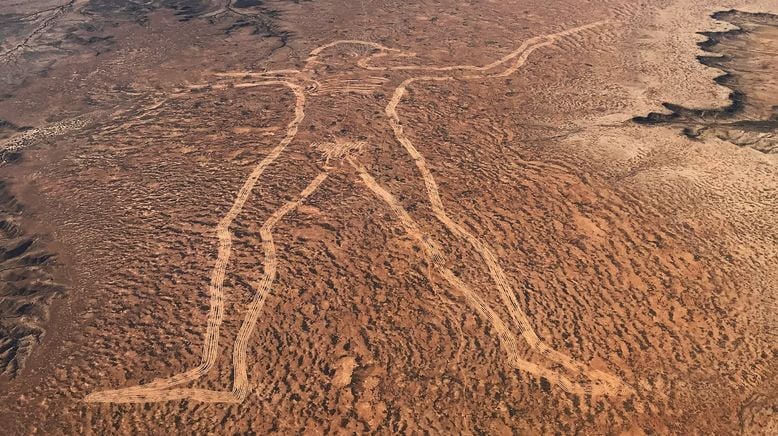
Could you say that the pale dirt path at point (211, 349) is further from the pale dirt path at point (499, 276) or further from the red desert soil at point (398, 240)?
the pale dirt path at point (499, 276)

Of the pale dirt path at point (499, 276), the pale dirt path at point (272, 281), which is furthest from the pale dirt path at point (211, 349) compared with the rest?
the pale dirt path at point (499, 276)

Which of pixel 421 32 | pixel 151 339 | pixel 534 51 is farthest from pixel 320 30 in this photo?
pixel 151 339

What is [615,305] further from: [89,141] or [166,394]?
[89,141]

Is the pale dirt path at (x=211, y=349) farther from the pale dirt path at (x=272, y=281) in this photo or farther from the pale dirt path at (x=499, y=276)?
the pale dirt path at (x=499, y=276)

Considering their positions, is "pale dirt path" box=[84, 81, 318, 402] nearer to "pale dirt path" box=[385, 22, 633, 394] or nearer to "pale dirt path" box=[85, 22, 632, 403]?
"pale dirt path" box=[85, 22, 632, 403]

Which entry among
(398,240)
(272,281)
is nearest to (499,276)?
(398,240)

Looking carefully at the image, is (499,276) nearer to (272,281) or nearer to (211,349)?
(272,281)

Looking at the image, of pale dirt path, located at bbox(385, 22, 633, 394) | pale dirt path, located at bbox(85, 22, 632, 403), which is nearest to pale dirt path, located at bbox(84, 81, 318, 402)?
pale dirt path, located at bbox(85, 22, 632, 403)

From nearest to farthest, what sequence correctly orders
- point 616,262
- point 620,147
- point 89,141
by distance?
1. point 616,262
2. point 620,147
3. point 89,141
